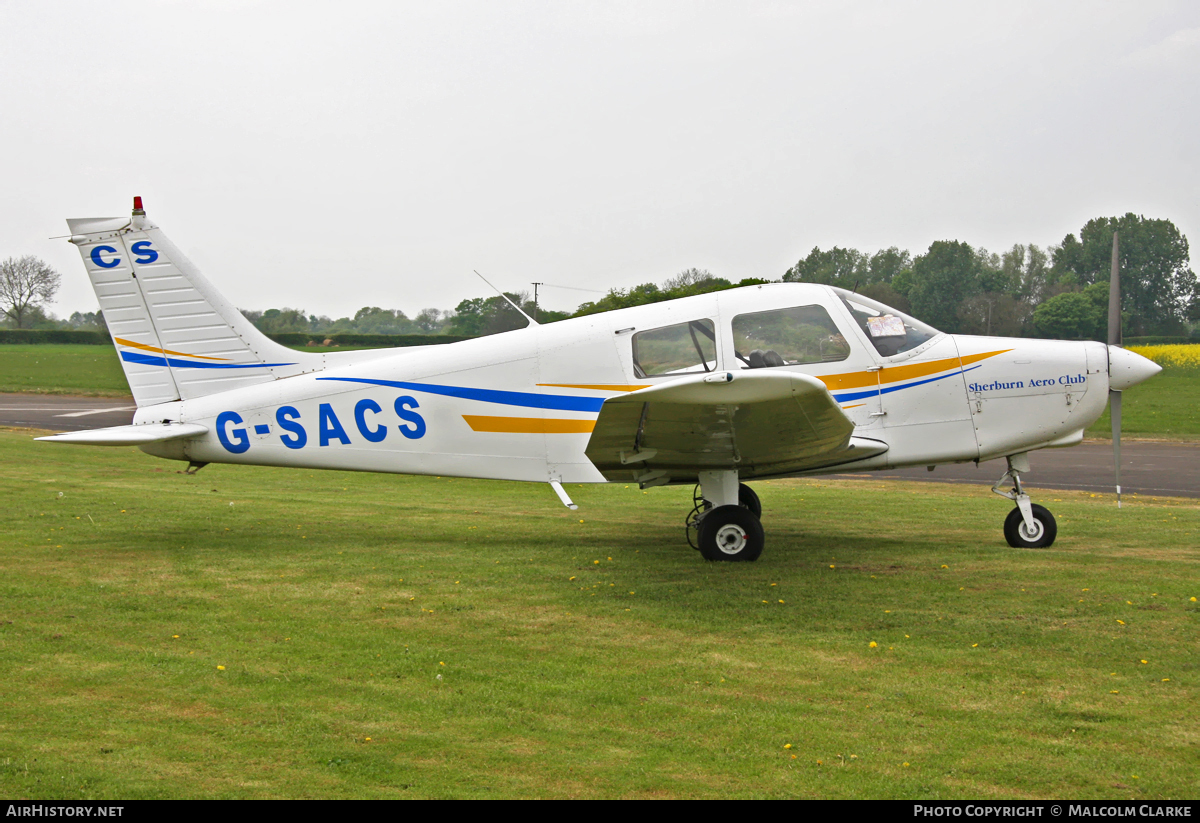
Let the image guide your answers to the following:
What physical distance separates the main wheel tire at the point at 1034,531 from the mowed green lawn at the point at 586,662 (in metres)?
0.29

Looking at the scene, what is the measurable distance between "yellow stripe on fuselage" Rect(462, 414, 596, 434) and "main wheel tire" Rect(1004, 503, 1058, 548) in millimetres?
4273

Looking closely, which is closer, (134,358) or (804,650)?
(804,650)

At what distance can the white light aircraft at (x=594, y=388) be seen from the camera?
8.30 meters

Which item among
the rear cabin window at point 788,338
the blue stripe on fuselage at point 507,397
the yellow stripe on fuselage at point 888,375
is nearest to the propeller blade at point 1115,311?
the yellow stripe on fuselage at point 888,375

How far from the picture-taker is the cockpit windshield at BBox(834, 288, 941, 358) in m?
8.43

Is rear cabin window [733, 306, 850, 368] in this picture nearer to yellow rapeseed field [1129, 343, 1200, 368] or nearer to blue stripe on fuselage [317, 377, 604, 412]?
blue stripe on fuselage [317, 377, 604, 412]

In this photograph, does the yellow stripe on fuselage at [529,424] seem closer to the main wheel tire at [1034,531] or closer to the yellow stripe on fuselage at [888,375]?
the yellow stripe on fuselage at [888,375]

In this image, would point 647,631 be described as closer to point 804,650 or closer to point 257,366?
point 804,650

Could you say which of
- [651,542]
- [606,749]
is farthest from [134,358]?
[606,749]

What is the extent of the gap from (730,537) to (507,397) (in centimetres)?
251

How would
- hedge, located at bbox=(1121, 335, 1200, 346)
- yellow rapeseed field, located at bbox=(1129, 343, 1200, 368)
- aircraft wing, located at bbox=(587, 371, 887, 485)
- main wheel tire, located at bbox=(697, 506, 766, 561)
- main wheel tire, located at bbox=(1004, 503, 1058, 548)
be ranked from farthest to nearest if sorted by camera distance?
1. yellow rapeseed field, located at bbox=(1129, 343, 1200, 368)
2. hedge, located at bbox=(1121, 335, 1200, 346)
3. main wheel tire, located at bbox=(1004, 503, 1058, 548)
4. main wheel tire, located at bbox=(697, 506, 766, 561)
5. aircraft wing, located at bbox=(587, 371, 887, 485)

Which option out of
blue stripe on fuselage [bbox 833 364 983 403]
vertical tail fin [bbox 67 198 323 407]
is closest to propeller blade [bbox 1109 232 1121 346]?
blue stripe on fuselage [bbox 833 364 983 403]

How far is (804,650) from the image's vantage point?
5582 mm

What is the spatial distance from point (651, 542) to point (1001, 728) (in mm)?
5437
